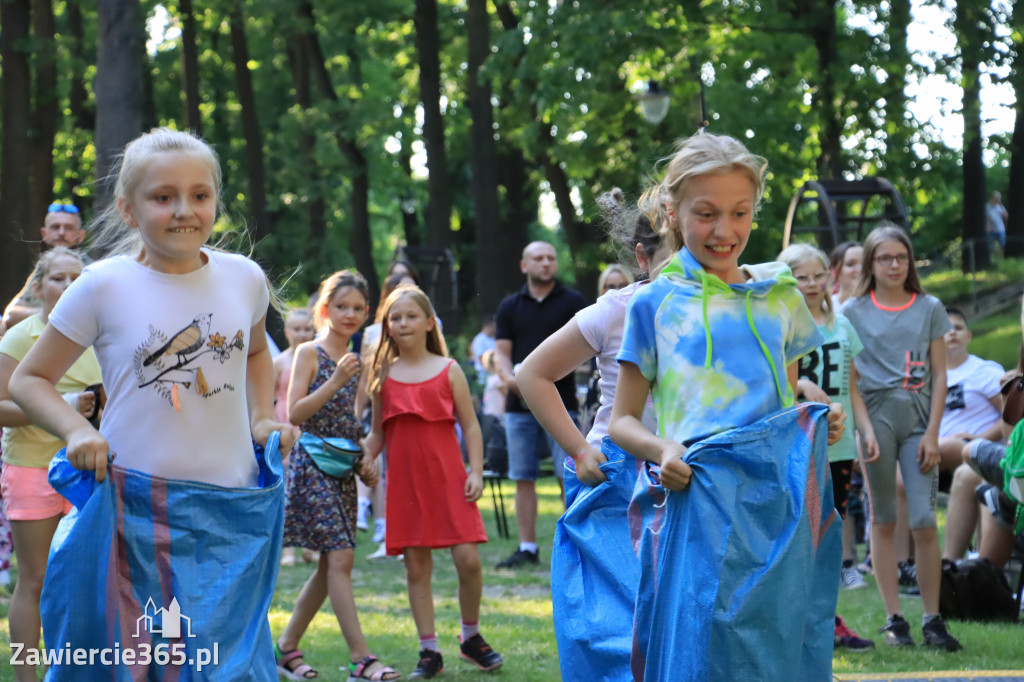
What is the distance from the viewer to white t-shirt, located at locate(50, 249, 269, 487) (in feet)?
12.4

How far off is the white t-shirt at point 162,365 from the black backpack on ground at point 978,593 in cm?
540

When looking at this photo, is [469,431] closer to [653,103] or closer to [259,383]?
[259,383]

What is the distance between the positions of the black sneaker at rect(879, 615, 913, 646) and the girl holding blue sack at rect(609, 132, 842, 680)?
3696 mm

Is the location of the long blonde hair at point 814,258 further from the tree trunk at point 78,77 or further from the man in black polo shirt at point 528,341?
the tree trunk at point 78,77

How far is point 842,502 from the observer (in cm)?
635

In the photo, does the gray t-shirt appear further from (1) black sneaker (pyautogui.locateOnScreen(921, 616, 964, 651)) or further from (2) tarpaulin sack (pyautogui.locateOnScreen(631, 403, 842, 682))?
(2) tarpaulin sack (pyautogui.locateOnScreen(631, 403, 842, 682))

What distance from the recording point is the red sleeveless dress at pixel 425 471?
6758 mm

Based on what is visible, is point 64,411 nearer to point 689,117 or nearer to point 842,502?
Result: point 842,502

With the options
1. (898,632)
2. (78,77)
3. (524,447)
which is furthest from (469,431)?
(78,77)

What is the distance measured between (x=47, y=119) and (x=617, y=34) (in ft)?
35.6

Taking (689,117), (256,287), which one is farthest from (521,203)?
(256,287)

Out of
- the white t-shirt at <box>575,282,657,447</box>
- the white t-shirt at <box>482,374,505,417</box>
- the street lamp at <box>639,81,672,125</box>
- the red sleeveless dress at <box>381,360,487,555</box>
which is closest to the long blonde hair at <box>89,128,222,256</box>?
the white t-shirt at <box>575,282,657,447</box>

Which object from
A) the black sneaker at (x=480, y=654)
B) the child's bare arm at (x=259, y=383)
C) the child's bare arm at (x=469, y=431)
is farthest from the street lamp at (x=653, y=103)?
the child's bare arm at (x=259, y=383)

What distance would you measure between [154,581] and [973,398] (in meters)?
7.76
